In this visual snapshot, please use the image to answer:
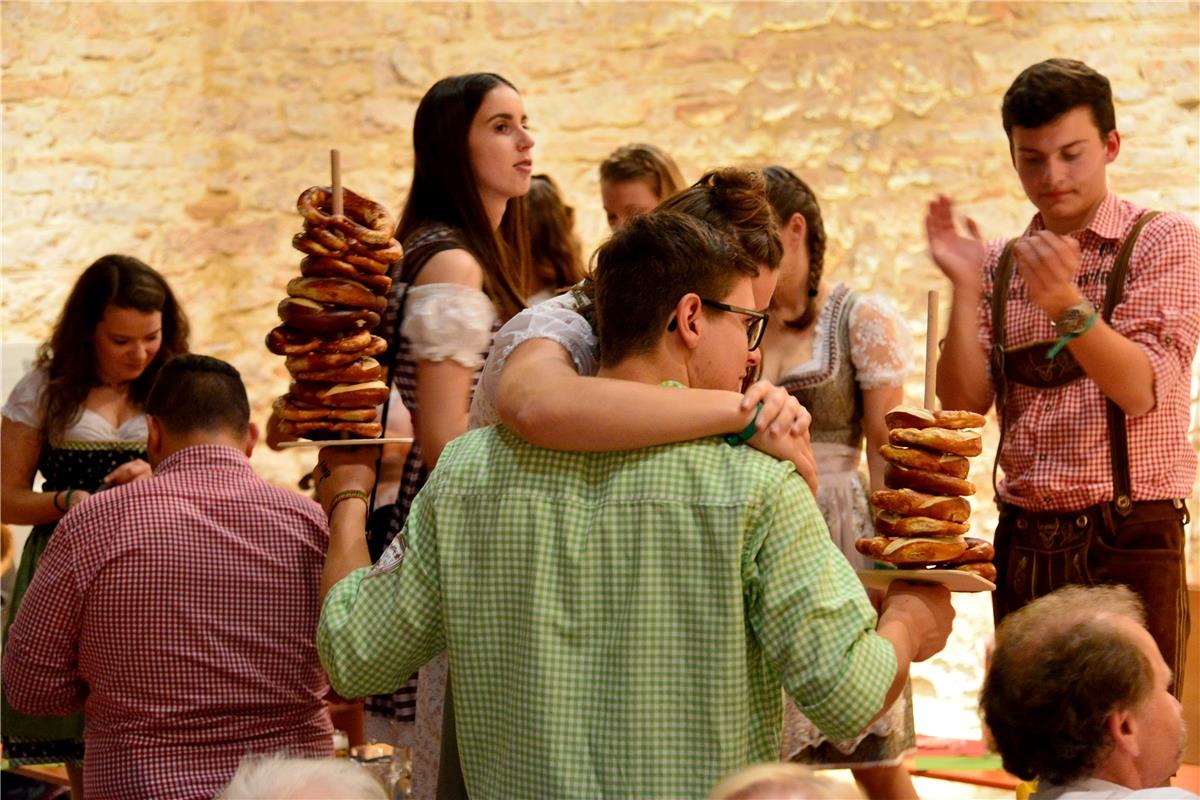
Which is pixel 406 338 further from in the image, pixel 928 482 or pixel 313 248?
pixel 928 482

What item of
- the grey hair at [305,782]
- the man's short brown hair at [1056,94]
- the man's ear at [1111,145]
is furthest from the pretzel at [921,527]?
the man's ear at [1111,145]

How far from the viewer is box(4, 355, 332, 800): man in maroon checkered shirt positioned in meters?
2.95

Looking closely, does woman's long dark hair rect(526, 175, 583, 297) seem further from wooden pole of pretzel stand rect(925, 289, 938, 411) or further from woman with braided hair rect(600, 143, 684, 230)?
wooden pole of pretzel stand rect(925, 289, 938, 411)

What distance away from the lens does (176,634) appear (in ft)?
9.66

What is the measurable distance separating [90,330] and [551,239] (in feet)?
5.03

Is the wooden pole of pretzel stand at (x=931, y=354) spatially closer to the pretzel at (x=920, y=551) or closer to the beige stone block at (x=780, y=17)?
the pretzel at (x=920, y=551)

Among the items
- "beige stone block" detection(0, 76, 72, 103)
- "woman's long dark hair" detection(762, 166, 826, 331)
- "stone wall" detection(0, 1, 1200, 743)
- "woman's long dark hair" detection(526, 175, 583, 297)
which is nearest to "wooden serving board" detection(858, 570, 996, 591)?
"woman's long dark hair" detection(762, 166, 826, 331)

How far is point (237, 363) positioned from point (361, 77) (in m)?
1.66

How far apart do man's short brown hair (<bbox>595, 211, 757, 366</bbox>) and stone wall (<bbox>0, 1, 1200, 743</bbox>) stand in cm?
452

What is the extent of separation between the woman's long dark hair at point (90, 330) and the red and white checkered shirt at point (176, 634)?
139 centimetres

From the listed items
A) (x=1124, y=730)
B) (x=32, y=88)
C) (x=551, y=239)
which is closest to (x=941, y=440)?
(x=1124, y=730)

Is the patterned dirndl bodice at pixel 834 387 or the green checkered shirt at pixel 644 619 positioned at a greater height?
the patterned dirndl bodice at pixel 834 387

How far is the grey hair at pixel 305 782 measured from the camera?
2.03 metres

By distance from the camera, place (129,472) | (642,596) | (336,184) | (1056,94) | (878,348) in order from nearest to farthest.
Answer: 1. (642,596)
2. (336,184)
3. (1056,94)
4. (878,348)
5. (129,472)
